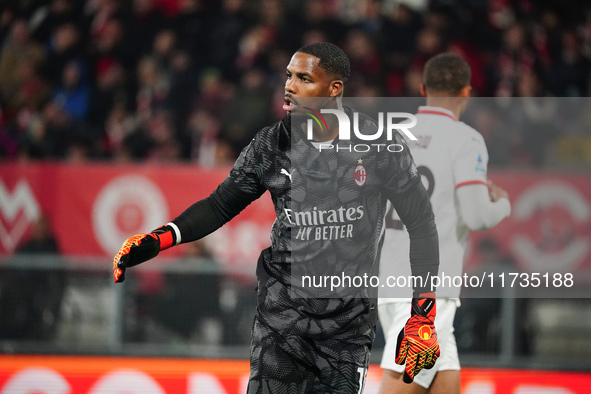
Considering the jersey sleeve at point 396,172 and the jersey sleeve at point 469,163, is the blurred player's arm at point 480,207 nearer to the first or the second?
the jersey sleeve at point 469,163

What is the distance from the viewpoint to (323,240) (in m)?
3.03

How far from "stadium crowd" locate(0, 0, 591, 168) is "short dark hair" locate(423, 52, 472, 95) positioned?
13.1ft

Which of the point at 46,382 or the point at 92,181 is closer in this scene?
the point at 46,382

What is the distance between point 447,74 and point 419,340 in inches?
57.9

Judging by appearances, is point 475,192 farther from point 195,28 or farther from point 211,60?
point 195,28

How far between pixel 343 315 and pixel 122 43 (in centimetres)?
668

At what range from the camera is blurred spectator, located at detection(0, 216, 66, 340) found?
5.54 metres

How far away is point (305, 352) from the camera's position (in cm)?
300

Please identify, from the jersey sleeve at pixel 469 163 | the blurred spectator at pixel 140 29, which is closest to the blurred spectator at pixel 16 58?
the blurred spectator at pixel 140 29

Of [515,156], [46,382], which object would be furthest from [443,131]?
[46,382]

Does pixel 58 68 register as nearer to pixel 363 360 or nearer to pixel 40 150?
pixel 40 150

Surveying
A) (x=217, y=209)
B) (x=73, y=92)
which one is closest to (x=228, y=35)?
(x=73, y=92)

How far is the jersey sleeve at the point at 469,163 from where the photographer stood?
11.9 feet

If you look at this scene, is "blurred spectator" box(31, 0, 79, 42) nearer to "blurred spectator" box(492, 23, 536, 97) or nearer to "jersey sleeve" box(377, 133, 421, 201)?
"blurred spectator" box(492, 23, 536, 97)
